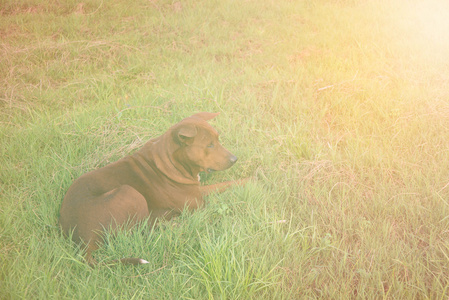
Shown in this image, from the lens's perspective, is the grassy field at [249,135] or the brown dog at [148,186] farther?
the brown dog at [148,186]

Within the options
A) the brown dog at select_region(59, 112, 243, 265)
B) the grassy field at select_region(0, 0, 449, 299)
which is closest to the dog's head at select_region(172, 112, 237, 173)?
the brown dog at select_region(59, 112, 243, 265)

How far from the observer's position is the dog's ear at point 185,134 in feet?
10.6

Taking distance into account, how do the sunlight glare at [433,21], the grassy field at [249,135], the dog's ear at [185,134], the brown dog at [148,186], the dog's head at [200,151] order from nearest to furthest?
the grassy field at [249,135] → the brown dog at [148,186] → the dog's ear at [185,134] → the dog's head at [200,151] → the sunlight glare at [433,21]

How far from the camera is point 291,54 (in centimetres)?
642

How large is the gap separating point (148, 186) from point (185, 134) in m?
0.64

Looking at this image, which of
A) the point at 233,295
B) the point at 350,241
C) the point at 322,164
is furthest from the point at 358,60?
the point at 233,295

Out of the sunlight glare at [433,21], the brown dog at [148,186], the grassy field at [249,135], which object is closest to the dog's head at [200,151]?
the brown dog at [148,186]

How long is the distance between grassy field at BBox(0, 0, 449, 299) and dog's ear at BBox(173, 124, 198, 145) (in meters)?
0.67

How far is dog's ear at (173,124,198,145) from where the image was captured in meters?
3.24

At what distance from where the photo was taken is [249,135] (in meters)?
4.47

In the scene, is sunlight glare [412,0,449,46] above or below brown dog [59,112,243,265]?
above

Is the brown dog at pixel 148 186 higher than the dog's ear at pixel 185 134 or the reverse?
the reverse

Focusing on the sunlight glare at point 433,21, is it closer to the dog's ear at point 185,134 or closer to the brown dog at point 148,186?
the brown dog at point 148,186

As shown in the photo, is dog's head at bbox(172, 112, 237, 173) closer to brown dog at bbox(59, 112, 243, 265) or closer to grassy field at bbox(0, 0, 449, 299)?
brown dog at bbox(59, 112, 243, 265)
